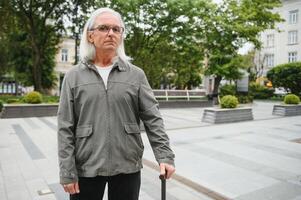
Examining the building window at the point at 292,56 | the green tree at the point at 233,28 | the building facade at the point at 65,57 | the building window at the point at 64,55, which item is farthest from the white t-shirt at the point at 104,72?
the building window at the point at 292,56

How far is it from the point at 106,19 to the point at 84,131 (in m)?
0.82

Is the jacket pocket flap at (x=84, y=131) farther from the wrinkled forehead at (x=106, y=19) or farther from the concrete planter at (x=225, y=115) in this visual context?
the concrete planter at (x=225, y=115)

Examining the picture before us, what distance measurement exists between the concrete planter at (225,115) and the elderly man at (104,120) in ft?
34.7

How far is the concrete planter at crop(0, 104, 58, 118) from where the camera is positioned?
13295 mm

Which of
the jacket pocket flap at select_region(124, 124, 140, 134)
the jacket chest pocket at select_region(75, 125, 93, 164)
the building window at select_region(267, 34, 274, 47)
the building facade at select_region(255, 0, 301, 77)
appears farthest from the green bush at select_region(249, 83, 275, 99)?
the jacket chest pocket at select_region(75, 125, 93, 164)

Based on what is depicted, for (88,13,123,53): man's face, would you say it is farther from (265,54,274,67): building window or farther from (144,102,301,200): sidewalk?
(265,54,274,67): building window

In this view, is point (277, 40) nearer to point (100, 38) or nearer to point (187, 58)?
point (187, 58)

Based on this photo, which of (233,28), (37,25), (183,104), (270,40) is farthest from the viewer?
(270,40)

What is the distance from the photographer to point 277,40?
4859 cm

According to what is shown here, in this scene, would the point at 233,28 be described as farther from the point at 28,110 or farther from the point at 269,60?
the point at 269,60

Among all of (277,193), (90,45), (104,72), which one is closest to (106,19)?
(90,45)

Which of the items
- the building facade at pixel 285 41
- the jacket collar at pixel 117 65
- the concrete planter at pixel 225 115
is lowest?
the concrete planter at pixel 225 115

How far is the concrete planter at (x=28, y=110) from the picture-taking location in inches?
523

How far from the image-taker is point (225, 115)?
12.8 meters
